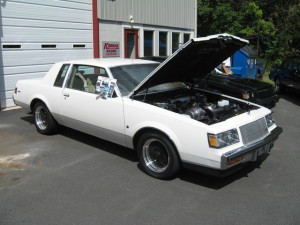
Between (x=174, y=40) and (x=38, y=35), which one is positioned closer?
(x=38, y=35)

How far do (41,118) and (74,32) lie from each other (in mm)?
4854

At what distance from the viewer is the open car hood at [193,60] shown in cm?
441

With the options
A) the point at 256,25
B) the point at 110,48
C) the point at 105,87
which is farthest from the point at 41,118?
the point at 256,25

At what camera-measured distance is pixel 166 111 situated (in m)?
4.29

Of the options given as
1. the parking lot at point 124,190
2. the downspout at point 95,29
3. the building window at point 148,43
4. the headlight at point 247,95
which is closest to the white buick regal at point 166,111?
the parking lot at point 124,190

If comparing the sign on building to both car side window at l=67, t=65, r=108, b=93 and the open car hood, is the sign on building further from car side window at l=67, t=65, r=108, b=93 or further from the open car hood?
the open car hood

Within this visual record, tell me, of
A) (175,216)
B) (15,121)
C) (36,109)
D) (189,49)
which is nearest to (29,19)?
(15,121)

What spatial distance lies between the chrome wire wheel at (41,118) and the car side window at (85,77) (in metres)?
1.07

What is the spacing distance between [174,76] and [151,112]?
3.67ft

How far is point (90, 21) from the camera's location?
11016mm

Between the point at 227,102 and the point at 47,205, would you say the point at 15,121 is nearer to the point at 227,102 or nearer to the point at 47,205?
the point at 47,205

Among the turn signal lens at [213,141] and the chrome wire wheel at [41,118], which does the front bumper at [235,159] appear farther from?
the chrome wire wheel at [41,118]

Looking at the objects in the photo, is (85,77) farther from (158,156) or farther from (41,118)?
(158,156)

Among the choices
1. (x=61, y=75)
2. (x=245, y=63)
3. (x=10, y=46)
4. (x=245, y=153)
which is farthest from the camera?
(x=245, y=63)
